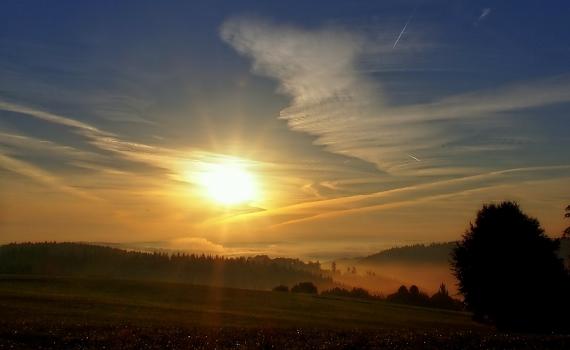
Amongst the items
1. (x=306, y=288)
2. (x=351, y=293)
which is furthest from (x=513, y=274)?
(x=306, y=288)

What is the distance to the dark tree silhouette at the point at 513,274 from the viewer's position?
5422 centimetres

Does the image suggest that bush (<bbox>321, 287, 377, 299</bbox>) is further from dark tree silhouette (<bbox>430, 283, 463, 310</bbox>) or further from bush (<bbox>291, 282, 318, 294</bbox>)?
dark tree silhouette (<bbox>430, 283, 463, 310</bbox>)

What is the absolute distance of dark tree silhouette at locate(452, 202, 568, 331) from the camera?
5422 cm

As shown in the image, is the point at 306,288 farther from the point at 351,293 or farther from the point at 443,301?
the point at 443,301

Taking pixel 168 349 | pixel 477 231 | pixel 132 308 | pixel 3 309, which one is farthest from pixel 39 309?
pixel 477 231

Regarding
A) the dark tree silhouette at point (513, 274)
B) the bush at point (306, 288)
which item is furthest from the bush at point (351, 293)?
the dark tree silhouette at point (513, 274)

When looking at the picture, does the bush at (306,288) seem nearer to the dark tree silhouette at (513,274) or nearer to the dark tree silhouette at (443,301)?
the dark tree silhouette at (443,301)

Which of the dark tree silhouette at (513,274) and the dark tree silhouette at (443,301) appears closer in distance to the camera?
the dark tree silhouette at (513,274)

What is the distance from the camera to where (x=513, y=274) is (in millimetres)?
55250

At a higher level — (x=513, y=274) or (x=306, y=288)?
(x=513, y=274)

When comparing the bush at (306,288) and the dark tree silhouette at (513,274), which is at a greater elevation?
the dark tree silhouette at (513,274)

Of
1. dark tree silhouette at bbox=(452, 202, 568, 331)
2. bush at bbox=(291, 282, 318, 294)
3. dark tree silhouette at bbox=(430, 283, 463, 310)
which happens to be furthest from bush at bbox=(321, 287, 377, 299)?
dark tree silhouette at bbox=(452, 202, 568, 331)

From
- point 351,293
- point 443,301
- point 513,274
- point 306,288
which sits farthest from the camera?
point 306,288

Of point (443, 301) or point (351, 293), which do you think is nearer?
point (443, 301)
